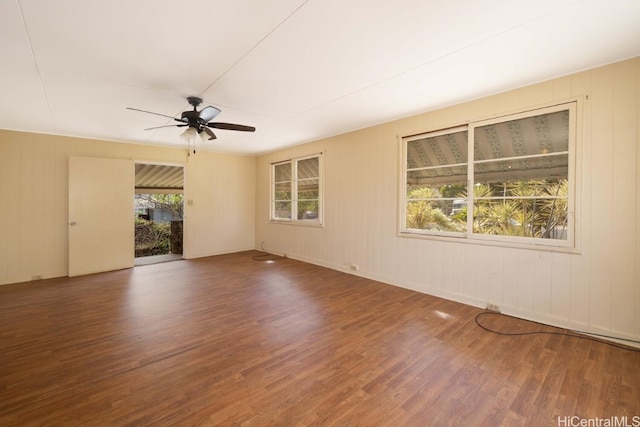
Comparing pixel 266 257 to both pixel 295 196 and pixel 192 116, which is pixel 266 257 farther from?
pixel 192 116

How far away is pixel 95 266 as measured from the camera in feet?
16.7

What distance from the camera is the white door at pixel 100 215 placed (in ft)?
16.0

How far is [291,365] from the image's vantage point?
7.16ft

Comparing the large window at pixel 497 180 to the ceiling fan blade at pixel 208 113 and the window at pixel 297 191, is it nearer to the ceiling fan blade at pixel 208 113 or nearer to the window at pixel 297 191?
the window at pixel 297 191

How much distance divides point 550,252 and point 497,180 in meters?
0.94

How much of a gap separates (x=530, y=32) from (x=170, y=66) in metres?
3.02

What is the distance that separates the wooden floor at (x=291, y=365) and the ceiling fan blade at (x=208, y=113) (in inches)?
91.1

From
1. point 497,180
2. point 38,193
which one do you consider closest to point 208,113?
point 497,180

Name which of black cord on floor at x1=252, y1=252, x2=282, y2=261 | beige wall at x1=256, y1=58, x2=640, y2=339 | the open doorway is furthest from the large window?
the open doorway

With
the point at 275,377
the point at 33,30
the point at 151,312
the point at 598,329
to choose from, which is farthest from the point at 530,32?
the point at 151,312

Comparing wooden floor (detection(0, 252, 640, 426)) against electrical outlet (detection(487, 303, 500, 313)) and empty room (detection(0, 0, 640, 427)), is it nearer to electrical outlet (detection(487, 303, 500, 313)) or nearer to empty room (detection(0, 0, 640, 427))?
empty room (detection(0, 0, 640, 427))

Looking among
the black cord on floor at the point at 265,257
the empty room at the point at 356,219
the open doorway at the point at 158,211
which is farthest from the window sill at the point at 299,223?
the open doorway at the point at 158,211

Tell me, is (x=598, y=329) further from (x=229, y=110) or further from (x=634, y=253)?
(x=229, y=110)

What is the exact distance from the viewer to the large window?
9.39 feet
